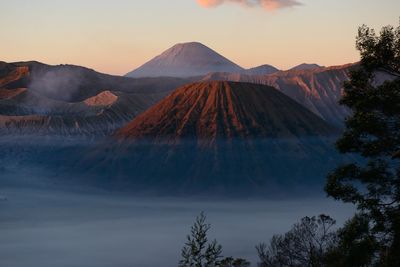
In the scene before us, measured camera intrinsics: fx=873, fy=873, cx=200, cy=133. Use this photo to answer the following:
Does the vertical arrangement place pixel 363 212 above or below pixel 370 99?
below

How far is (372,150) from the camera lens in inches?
1430

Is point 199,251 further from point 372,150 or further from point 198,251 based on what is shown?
point 372,150

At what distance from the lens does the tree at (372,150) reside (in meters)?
35.4

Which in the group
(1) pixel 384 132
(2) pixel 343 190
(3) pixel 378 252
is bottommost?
(3) pixel 378 252

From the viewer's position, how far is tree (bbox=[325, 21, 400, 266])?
35.4 m

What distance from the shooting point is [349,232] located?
35.8 meters

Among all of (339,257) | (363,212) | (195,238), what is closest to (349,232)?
(363,212)

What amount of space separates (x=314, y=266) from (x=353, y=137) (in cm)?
1627

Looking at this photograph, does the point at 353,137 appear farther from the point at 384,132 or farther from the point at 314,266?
the point at 314,266

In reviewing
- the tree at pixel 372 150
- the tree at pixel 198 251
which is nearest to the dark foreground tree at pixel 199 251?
the tree at pixel 198 251

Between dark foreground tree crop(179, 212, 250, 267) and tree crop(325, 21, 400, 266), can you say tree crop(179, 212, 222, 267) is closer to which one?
dark foreground tree crop(179, 212, 250, 267)

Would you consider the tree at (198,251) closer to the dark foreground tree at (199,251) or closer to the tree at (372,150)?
the dark foreground tree at (199,251)

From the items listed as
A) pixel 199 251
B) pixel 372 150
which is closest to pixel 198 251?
pixel 199 251

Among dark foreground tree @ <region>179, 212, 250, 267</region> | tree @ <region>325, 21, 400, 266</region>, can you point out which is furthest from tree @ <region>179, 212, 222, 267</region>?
tree @ <region>325, 21, 400, 266</region>
